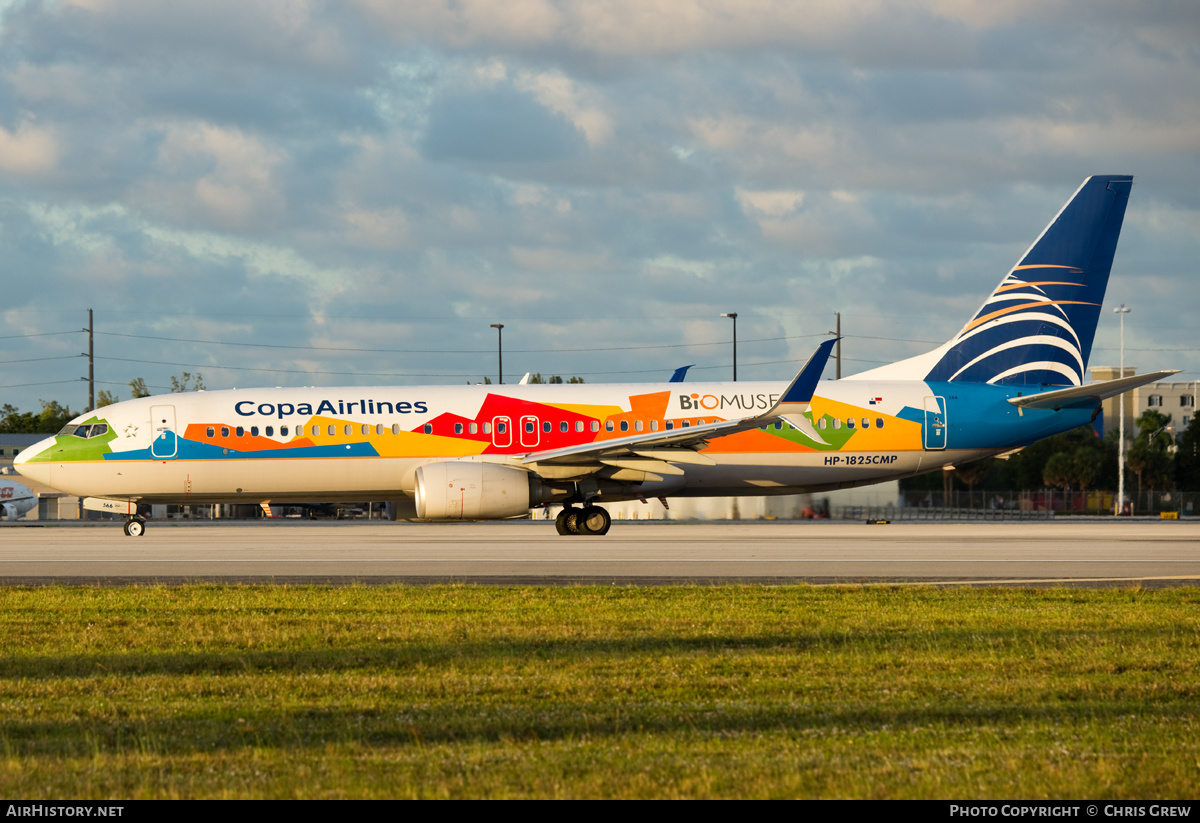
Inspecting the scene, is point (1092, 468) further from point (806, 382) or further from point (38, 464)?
point (38, 464)

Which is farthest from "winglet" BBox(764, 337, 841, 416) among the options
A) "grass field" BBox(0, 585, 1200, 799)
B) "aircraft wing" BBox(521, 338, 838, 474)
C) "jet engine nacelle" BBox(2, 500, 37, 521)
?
"jet engine nacelle" BBox(2, 500, 37, 521)

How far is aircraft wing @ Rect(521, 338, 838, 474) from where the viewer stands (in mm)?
25406

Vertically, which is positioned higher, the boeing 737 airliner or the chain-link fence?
the boeing 737 airliner

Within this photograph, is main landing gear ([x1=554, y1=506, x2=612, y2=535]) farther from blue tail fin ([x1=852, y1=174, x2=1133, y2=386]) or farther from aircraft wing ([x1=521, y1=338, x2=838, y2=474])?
blue tail fin ([x1=852, y1=174, x2=1133, y2=386])

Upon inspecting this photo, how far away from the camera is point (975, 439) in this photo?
28.9 meters

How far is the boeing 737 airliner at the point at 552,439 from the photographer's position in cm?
2720

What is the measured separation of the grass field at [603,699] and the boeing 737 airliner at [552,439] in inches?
593

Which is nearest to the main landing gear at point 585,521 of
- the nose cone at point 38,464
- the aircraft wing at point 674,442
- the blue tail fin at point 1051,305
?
the aircraft wing at point 674,442

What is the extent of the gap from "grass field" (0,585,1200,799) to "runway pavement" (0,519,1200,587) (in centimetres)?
339

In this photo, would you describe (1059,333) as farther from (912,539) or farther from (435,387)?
(435,387)

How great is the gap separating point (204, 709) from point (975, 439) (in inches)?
984

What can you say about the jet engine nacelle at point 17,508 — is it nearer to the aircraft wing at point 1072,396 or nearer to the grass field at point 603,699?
the aircraft wing at point 1072,396

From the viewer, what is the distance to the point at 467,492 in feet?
82.1
